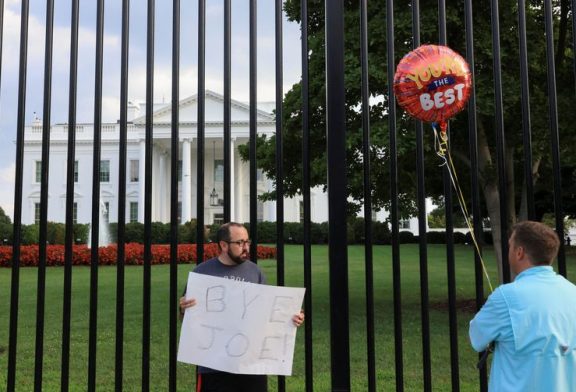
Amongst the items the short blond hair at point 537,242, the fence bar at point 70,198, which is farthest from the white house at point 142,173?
the short blond hair at point 537,242

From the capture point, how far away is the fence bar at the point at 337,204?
3.38 meters

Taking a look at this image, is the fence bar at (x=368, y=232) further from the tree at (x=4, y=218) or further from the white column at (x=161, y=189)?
the white column at (x=161, y=189)

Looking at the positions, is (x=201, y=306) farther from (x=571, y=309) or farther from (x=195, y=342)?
(x=571, y=309)

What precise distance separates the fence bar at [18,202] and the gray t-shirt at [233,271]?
110 cm

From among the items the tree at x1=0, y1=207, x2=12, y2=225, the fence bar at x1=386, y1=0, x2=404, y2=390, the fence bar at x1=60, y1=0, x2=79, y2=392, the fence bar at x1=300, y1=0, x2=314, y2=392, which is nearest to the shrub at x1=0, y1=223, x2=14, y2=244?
the tree at x1=0, y1=207, x2=12, y2=225

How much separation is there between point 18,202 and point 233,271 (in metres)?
1.37

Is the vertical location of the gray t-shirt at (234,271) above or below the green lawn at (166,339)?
above

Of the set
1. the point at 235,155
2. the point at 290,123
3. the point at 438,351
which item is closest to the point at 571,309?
the point at 438,351

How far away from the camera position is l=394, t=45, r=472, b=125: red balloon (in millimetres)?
3332

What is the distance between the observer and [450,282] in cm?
349

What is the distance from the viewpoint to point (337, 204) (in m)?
3.44

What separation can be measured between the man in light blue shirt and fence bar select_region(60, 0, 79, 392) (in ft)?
7.61

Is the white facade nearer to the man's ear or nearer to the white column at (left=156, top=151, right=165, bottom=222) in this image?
the white column at (left=156, top=151, right=165, bottom=222)

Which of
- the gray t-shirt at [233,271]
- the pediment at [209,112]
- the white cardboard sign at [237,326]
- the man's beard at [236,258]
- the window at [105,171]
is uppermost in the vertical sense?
the pediment at [209,112]
